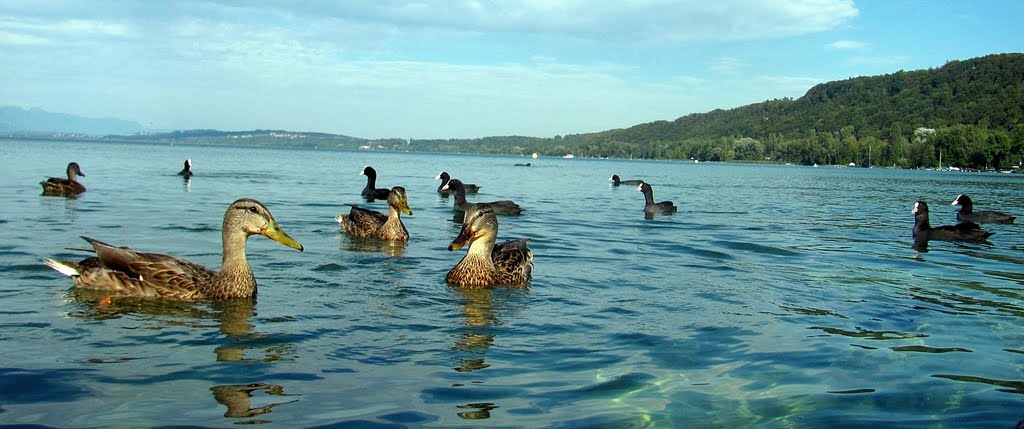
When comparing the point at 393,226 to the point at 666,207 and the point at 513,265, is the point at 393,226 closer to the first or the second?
the point at 513,265

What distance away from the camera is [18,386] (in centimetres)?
576

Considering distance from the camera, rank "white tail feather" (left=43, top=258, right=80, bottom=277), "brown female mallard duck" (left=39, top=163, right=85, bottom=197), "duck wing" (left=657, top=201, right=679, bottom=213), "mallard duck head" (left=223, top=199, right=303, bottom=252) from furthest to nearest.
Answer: "duck wing" (left=657, top=201, right=679, bottom=213) → "brown female mallard duck" (left=39, top=163, right=85, bottom=197) → "mallard duck head" (left=223, top=199, right=303, bottom=252) → "white tail feather" (left=43, top=258, right=80, bottom=277)

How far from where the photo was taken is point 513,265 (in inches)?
442

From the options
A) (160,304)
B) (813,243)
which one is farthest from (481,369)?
(813,243)

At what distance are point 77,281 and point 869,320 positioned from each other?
30.4 feet

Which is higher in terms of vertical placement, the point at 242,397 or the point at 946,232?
the point at 946,232

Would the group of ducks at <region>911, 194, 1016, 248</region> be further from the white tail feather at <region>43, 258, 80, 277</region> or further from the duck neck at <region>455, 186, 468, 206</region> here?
the white tail feather at <region>43, 258, 80, 277</region>

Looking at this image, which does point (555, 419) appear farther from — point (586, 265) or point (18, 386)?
point (586, 265)

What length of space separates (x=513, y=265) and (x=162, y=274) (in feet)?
14.7

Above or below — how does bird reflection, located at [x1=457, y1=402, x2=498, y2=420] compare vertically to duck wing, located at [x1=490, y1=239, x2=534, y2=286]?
below

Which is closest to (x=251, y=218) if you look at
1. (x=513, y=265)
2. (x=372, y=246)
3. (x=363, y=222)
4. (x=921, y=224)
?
(x=513, y=265)

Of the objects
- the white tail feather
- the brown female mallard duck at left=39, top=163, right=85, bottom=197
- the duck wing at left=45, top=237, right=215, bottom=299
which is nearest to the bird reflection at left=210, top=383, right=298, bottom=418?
the duck wing at left=45, top=237, right=215, bottom=299

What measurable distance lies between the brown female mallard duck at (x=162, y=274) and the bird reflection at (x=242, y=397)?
353 cm

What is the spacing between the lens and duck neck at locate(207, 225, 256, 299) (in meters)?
9.30
